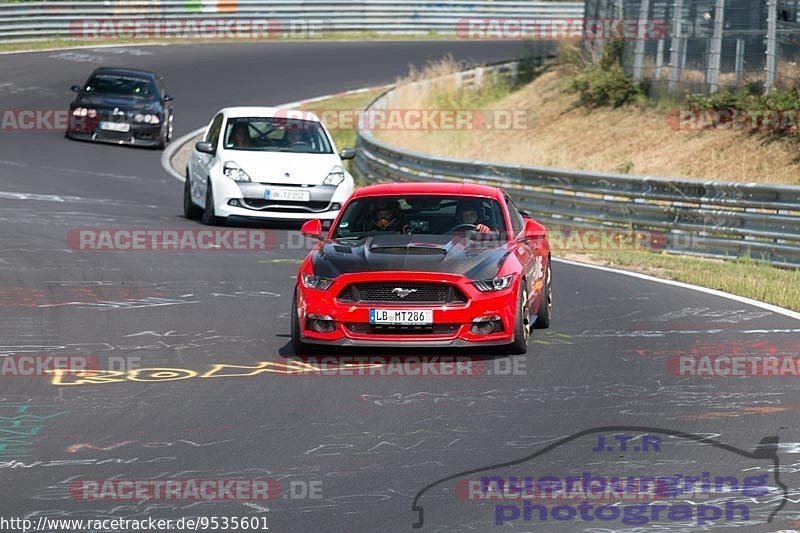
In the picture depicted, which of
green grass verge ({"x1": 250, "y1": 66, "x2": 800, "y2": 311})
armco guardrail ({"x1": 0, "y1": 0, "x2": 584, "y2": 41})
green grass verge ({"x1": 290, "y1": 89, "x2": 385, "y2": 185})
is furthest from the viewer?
armco guardrail ({"x1": 0, "y1": 0, "x2": 584, "y2": 41})

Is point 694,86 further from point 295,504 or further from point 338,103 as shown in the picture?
point 295,504

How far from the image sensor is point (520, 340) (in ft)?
38.9

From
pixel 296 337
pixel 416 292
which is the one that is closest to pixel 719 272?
pixel 416 292

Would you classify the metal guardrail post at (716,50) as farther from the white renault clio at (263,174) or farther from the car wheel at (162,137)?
the car wheel at (162,137)

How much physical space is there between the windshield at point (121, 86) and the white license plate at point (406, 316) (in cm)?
2270

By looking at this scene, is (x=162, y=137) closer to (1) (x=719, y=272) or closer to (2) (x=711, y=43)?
(2) (x=711, y=43)

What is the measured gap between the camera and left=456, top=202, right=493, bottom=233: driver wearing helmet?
12.8 meters

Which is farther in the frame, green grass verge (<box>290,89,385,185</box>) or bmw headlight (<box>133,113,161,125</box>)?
green grass verge (<box>290,89,385,185</box>)

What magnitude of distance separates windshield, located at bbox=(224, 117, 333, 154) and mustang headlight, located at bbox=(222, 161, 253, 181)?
0.57 meters

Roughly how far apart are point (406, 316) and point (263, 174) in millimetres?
10005

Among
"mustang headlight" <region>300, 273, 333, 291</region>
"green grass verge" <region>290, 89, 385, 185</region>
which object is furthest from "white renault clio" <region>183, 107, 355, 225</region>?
"green grass verge" <region>290, 89, 385, 185</region>

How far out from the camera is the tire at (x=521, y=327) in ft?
38.7

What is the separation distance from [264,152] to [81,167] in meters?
8.69

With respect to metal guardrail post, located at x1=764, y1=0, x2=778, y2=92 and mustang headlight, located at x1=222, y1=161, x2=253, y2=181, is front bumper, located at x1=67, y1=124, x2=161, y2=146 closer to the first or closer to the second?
mustang headlight, located at x1=222, y1=161, x2=253, y2=181
